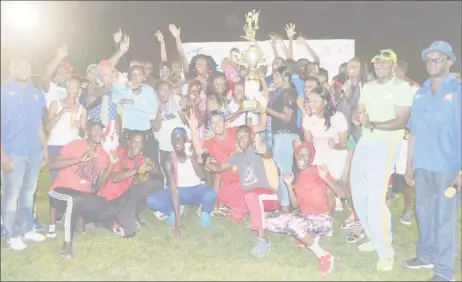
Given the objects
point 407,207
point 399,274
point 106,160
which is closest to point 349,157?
point 407,207

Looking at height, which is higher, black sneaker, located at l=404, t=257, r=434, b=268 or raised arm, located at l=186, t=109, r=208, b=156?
raised arm, located at l=186, t=109, r=208, b=156

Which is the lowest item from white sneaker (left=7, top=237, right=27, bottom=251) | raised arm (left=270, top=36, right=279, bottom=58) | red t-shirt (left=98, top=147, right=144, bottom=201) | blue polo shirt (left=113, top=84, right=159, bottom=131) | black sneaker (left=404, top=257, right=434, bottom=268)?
black sneaker (left=404, top=257, right=434, bottom=268)

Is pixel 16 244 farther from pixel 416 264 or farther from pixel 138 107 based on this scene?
pixel 416 264

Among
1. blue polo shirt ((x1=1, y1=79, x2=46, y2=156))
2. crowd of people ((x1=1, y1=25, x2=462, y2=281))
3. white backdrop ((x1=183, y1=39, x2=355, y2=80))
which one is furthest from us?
white backdrop ((x1=183, y1=39, x2=355, y2=80))

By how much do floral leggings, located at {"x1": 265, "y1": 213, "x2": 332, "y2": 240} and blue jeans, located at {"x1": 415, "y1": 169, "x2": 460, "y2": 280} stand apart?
843mm

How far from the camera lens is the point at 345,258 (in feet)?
15.8

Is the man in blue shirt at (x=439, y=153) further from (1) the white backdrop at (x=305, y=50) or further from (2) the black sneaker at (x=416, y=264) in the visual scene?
(1) the white backdrop at (x=305, y=50)

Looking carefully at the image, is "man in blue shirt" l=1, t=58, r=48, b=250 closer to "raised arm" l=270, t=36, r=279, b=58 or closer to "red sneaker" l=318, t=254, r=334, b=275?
"red sneaker" l=318, t=254, r=334, b=275

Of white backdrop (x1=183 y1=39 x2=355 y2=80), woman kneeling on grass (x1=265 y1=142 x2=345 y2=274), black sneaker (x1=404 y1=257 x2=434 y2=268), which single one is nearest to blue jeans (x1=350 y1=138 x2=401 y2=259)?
black sneaker (x1=404 y1=257 x2=434 y2=268)

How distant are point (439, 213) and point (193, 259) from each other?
2.20m

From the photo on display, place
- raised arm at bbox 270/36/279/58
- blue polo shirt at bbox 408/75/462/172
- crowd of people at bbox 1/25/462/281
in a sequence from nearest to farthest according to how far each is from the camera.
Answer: blue polo shirt at bbox 408/75/462/172 → crowd of people at bbox 1/25/462/281 → raised arm at bbox 270/36/279/58

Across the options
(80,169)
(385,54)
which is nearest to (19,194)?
(80,169)

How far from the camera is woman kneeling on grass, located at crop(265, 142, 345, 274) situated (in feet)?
14.9

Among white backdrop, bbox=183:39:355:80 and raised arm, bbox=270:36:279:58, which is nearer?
raised arm, bbox=270:36:279:58
